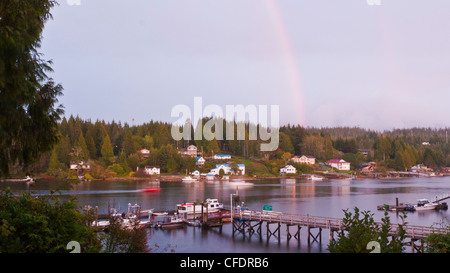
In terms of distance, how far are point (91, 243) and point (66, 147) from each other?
72101 millimetres

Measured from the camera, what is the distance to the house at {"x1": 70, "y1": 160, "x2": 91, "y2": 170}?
73.3 m

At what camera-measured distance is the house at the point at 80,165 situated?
73281 mm

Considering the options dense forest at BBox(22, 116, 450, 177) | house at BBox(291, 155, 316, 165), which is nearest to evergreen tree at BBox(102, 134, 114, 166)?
dense forest at BBox(22, 116, 450, 177)

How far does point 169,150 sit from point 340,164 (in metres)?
48.5

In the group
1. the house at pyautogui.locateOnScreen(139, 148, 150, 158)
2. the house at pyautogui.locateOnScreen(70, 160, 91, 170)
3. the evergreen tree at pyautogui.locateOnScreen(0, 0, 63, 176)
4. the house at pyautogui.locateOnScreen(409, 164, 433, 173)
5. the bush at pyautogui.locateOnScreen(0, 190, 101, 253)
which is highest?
the evergreen tree at pyautogui.locateOnScreen(0, 0, 63, 176)

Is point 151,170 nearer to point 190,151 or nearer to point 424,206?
point 190,151

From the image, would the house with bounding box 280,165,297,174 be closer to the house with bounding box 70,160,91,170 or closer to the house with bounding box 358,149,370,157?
the house with bounding box 358,149,370,157

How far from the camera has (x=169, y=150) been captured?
83000mm

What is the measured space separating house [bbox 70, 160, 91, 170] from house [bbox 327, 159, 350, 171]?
62.9 m

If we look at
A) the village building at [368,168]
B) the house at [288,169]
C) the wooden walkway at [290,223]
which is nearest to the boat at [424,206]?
the wooden walkway at [290,223]

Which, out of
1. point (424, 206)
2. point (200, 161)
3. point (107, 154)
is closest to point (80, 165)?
point (107, 154)

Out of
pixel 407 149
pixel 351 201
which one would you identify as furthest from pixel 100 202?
pixel 407 149

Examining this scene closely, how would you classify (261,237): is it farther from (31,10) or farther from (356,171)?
(356,171)

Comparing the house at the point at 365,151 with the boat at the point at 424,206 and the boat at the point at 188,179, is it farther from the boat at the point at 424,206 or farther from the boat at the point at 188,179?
the boat at the point at 424,206
